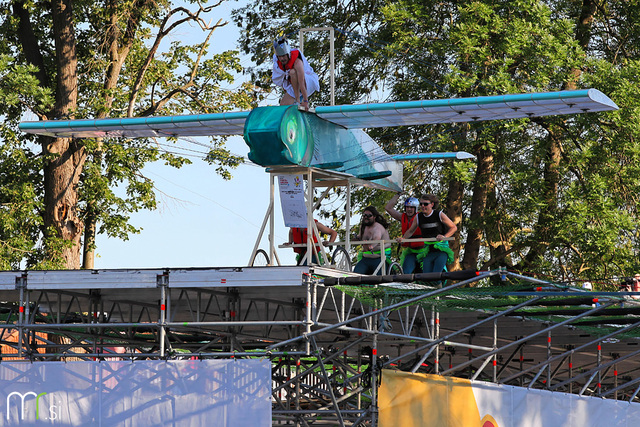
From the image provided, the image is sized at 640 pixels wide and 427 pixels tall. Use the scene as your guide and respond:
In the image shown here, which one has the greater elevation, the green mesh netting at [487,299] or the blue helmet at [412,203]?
the blue helmet at [412,203]

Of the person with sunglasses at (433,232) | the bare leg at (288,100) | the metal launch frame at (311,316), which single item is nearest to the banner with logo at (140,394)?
the metal launch frame at (311,316)

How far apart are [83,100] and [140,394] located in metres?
15.5

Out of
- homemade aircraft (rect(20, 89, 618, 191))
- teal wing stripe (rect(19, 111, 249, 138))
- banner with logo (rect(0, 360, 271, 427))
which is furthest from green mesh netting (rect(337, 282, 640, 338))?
teal wing stripe (rect(19, 111, 249, 138))

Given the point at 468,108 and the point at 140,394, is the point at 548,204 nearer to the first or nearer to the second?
the point at 468,108

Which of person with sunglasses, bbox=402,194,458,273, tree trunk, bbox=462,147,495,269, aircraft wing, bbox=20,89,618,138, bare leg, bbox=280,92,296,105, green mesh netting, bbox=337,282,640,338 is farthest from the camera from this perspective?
tree trunk, bbox=462,147,495,269

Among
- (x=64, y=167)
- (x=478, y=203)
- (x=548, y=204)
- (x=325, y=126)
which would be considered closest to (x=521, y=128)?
(x=548, y=204)

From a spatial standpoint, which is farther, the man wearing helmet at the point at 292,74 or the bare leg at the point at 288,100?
the bare leg at the point at 288,100

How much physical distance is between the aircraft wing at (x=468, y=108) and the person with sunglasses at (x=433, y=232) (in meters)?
1.42

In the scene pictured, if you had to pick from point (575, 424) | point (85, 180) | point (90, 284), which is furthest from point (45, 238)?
point (575, 424)

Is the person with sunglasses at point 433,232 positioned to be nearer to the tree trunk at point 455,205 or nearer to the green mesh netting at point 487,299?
the green mesh netting at point 487,299

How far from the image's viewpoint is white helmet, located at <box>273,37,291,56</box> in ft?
50.9

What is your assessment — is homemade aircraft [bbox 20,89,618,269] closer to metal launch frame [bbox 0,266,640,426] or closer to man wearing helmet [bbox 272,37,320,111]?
man wearing helmet [bbox 272,37,320,111]

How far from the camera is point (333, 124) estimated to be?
670 inches

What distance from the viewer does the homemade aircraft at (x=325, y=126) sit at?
49.7ft
